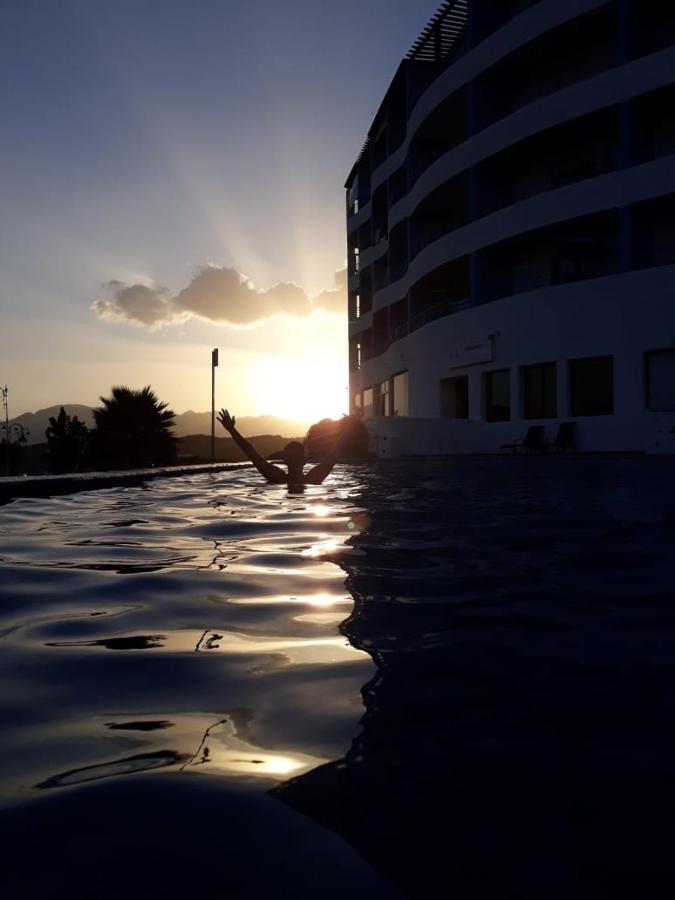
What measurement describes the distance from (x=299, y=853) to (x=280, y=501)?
785 centimetres

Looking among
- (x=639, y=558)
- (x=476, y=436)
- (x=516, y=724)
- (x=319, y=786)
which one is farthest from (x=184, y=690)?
(x=476, y=436)

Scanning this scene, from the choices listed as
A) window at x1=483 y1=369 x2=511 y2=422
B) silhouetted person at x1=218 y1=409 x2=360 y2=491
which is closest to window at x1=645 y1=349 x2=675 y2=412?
window at x1=483 y1=369 x2=511 y2=422

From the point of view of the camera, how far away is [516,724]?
1613mm

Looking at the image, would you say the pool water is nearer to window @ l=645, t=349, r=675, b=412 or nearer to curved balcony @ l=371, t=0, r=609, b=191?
window @ l=645, t=349, r=675, b=412

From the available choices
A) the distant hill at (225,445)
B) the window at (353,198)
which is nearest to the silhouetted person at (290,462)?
the window at (353,198)

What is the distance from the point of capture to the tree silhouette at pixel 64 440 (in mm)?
45250

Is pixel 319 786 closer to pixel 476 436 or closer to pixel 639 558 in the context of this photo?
pixel 639 558

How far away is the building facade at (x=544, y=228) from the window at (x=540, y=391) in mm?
47

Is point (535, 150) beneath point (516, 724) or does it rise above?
above

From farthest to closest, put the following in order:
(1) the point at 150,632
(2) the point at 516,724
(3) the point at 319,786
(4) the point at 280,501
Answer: (4) the point at 280,501, (1) the point at 150,632, (2) the point at 516,724, (3) the point at 319,786

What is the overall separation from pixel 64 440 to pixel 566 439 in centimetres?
3533

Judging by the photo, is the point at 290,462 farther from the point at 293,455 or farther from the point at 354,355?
the point at 354,355

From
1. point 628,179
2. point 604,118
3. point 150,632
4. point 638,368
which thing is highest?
point 604,118

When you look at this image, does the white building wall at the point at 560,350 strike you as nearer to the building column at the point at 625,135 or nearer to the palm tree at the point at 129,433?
the building column at the point at 625,135
